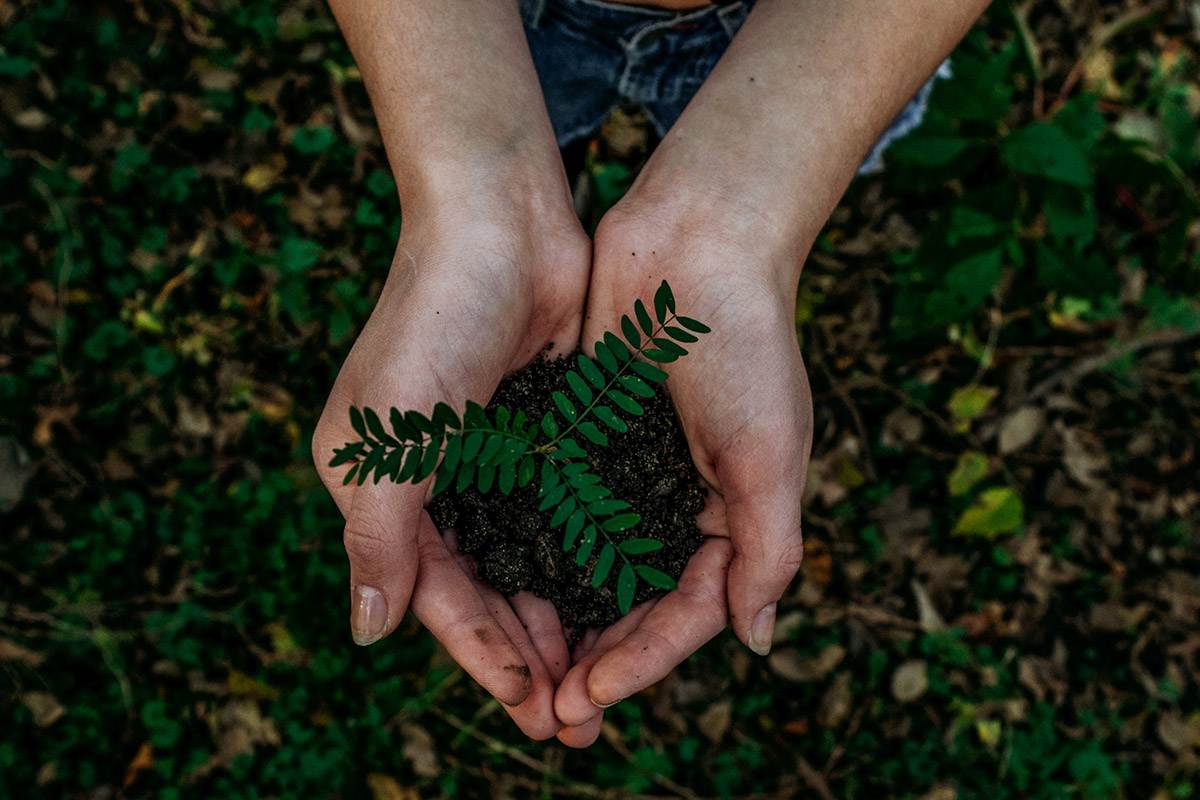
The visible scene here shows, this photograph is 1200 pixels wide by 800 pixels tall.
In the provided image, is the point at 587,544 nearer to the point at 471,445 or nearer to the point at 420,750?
the point at 471,445

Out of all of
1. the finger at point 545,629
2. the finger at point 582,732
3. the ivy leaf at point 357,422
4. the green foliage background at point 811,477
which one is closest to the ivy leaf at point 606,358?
the ivy leaf at point 357,422

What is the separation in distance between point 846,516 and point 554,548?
1885mm

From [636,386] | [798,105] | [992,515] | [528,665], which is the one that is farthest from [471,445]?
[992,515]

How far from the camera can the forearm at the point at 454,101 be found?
2455mm

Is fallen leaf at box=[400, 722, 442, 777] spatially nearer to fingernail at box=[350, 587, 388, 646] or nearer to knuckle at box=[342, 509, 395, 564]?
fingernail at box=[350, 587, 388, 646]

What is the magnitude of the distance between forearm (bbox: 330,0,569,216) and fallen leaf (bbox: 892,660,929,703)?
7.99 feet

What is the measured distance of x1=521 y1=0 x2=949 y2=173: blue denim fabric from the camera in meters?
2.78

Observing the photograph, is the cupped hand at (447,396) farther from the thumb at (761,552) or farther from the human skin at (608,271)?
the thumb at (761,552)

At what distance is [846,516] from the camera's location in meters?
3.87

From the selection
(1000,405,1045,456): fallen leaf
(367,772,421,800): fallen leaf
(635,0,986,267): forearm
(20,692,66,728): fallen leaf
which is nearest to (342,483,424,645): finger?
(635,0,986,267): forearm

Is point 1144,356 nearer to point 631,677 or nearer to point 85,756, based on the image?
point 631,677

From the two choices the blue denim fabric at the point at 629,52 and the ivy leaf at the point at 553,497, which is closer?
Result: the ivy leaf at the point at 553,497

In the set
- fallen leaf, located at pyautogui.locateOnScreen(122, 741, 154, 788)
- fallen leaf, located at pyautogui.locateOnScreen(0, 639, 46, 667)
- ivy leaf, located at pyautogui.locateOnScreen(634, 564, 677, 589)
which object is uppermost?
ivy leaf, located at pyautogui.locateOnScreen(634, 564, 677, 589)

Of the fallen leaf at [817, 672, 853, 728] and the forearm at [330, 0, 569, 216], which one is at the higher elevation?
the forearm at [330, 0, 569, 216]
